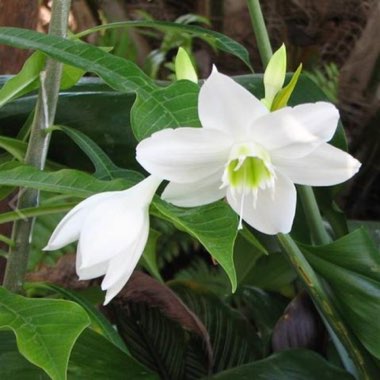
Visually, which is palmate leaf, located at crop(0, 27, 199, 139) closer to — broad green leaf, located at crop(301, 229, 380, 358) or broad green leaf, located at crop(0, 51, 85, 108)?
broad green leaf, located at crop(0, 51, 85, 108)

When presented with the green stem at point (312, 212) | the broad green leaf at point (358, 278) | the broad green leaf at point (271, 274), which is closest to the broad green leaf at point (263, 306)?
the broad green leaf at point (271, 274)

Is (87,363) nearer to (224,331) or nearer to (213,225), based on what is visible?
(213,225)

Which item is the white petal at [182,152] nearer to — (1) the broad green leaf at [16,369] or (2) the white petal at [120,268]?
(2) the white petal at [120,268]

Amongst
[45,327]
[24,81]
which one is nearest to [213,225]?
[45,327]

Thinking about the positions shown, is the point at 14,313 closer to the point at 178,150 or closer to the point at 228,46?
the point at 178,150

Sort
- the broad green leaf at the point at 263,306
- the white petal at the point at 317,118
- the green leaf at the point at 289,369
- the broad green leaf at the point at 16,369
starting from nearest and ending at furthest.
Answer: the white petal at the point at 317,118
the broad green leaf at the point at 16,369
the green leaf at the point at 289,369
the broad green leaf at the point at 263,306

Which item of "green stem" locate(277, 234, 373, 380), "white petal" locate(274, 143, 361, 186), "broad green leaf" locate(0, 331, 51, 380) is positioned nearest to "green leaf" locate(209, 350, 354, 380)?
"green stem" locate(277, 234, 373, 380)

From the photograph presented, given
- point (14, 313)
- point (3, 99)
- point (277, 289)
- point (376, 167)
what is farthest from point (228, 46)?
point (376, 167)
